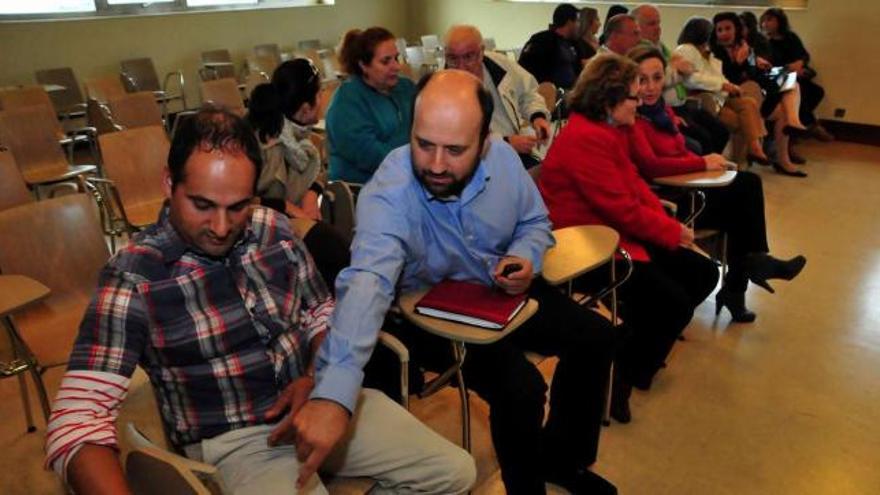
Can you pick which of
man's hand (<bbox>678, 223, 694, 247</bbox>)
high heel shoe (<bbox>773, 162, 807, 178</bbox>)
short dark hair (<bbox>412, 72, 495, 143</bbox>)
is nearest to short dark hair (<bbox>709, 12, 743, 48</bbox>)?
high heel shoe (<bbox>773, 162, 807, 178</bbox>)

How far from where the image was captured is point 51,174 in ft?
12.0

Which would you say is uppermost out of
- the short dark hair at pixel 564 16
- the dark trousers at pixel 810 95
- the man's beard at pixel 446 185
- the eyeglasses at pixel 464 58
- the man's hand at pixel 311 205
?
the short dark hair at pixel 564 16

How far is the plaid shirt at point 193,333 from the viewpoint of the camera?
110 cm

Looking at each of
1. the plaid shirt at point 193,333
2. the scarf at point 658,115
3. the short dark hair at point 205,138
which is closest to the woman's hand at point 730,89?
the scarf at point 658,115

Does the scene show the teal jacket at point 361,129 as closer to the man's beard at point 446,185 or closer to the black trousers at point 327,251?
the black trousers at point 327,251

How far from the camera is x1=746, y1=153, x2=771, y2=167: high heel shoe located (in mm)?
4935

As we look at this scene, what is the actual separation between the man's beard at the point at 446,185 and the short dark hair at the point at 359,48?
149 cm

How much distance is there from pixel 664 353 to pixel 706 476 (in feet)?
1.53

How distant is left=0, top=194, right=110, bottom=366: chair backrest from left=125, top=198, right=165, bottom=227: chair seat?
26.1 inches

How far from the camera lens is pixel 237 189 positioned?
123 cm

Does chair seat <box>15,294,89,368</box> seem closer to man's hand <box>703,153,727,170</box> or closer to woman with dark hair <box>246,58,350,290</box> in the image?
woman with dark hair <box>246,58,350,290</box>

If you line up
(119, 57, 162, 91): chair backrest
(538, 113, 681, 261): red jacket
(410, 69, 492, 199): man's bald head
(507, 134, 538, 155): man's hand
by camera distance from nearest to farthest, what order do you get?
1. (410, 69, 492, 199): man's bald head
2. (538, 113, 681, 261): red jacket
3. (507, 134, 538, 155): man's hand
4. (119, 57, 162, 91): chair backrest

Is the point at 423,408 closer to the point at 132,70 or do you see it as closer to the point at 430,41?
the point at 132,70

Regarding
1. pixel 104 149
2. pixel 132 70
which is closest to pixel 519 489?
pixel 104 149
